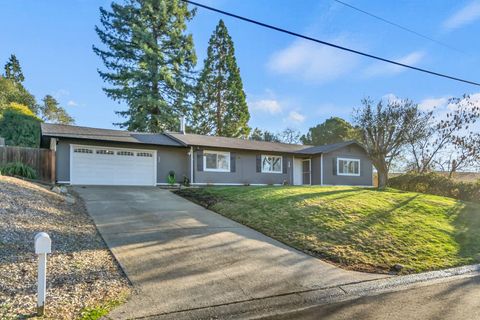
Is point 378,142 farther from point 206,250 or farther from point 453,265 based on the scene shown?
point 206,250

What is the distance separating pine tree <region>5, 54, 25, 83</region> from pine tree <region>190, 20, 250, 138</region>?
90.4 feet

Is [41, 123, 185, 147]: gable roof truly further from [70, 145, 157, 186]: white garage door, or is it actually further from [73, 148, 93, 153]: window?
[73, 148, 93, 153]: window

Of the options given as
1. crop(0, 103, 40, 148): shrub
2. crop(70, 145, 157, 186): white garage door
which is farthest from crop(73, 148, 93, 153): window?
crop(0, 103, 40, 148): shrub

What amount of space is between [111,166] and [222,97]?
19147 mm

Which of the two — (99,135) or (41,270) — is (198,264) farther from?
(99,135)

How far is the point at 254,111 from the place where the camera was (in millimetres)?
34812

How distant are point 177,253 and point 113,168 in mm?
11538

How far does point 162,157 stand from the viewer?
17.2m

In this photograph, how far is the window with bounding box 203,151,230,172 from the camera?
17.6 m

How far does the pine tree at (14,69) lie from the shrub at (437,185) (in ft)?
154

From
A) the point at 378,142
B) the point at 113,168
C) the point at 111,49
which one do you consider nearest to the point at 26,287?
the point at 113,168

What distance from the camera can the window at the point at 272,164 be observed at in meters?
19.8

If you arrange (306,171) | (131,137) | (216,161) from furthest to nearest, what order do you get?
(306,171) < (216,161) < (131,137)

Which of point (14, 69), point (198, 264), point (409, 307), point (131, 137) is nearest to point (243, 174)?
point (131, 137)
